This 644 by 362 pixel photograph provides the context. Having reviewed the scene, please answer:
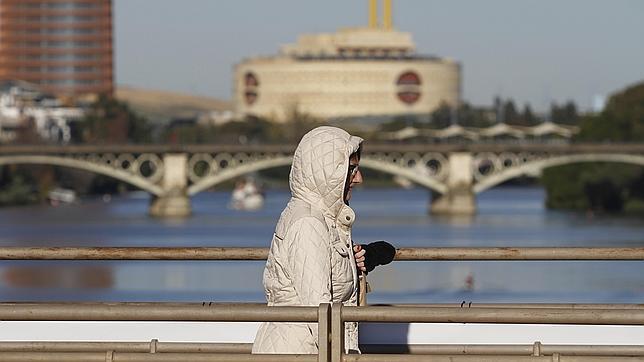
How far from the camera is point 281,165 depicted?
262 ft

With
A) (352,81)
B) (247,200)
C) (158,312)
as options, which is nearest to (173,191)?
(247,200)

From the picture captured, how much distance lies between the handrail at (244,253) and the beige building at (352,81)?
176566 mm

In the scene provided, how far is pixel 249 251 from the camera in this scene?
644 cm

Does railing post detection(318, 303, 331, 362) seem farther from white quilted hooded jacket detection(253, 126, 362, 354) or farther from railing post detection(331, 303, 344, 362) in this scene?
white quilted hooded jacket detection(253, 126, 362, 354)

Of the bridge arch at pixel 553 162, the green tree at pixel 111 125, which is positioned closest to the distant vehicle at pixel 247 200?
the bridge arch at pixel 553 162

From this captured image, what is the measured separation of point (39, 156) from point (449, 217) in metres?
17.0

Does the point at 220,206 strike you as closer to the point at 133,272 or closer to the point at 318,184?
the point at 133,272

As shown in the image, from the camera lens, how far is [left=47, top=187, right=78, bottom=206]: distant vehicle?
102688 millimetres

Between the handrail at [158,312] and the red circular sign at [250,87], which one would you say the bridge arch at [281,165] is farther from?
the red circular sign at [250,87]

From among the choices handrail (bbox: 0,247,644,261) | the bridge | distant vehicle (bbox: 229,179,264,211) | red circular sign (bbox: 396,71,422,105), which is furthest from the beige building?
handrail (bbox: 0,247,644,261)

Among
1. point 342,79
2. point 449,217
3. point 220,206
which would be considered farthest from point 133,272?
point 342,79

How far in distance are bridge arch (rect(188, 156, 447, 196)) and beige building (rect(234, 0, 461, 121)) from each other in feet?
335

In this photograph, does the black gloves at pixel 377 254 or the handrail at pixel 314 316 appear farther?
the black gloves at pixel 377 254

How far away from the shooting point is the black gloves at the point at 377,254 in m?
6.07
